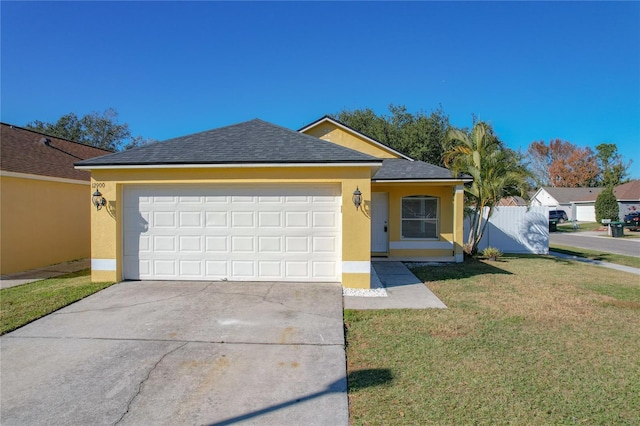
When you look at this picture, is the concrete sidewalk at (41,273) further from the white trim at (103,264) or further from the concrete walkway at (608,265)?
the concrete walkway at (608,265)

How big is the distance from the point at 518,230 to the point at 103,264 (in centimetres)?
1538

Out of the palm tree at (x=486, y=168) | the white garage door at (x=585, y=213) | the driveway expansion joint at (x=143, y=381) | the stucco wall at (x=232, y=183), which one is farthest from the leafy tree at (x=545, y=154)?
the driveway expansion joint at (x=143, y=381)

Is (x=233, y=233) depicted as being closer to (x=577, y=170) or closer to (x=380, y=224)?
(x=380, y=224)

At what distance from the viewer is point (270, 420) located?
308cm

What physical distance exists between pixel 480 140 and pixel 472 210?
2.80 meters

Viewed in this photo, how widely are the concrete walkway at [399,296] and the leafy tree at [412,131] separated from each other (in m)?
17.8

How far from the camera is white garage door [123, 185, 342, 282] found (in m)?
7.77

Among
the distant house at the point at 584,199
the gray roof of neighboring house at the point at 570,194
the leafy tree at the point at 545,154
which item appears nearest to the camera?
the distant house at the point at 584,199

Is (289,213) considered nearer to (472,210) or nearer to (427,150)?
(472,210)

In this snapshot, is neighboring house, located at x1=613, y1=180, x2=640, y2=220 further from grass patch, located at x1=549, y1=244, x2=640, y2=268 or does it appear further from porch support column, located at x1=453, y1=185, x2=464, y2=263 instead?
porch support column, located at x1=453, y1=185, x2=464, y2=263

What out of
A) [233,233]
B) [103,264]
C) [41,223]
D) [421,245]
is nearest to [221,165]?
[233,233]

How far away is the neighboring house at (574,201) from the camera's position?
40.7 metres

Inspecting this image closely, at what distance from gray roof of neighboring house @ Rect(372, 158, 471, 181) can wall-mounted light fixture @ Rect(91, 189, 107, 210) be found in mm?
7573

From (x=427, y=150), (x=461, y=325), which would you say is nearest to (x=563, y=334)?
(x=461, y=325)
